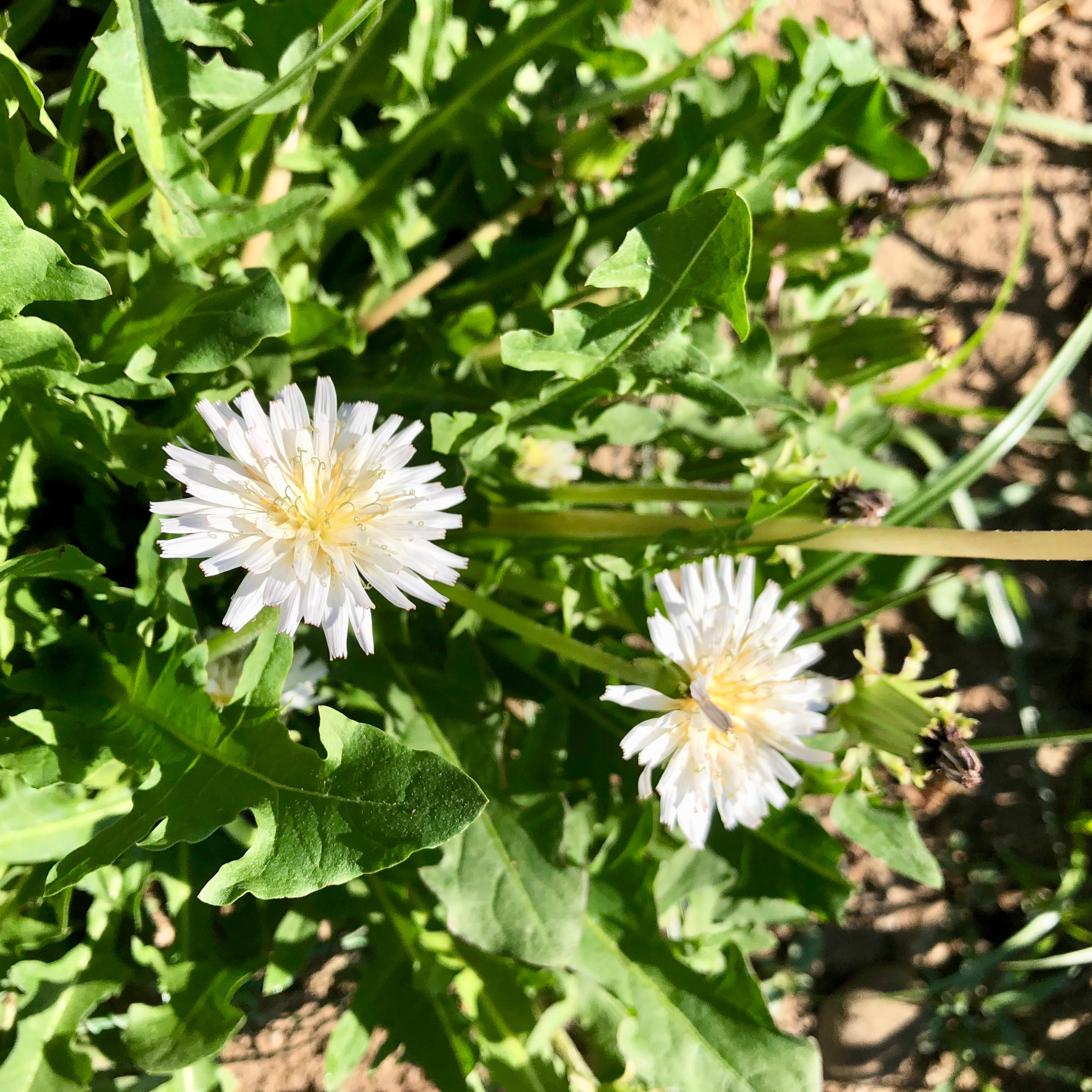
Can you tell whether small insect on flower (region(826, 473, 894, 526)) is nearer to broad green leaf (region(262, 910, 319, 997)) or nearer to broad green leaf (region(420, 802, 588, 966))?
broad green leaf (region(420, 802, 588, 966))

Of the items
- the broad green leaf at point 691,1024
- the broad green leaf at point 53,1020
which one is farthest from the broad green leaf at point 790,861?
the broad green leaf at point 53,1020

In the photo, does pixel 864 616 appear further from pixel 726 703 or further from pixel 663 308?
pixel 663 308

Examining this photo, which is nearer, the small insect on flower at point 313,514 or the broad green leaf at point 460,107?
the small insect on flower at point 313,514

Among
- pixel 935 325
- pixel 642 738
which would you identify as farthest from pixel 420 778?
pixel 935 325

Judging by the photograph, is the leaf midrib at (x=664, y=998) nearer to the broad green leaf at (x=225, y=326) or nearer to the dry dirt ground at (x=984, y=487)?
the broad green leaf at (x=225, y=326)

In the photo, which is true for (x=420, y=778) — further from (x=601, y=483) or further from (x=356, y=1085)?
(x=356, y=1085)

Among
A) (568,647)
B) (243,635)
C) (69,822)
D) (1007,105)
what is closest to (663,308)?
(568,647)
